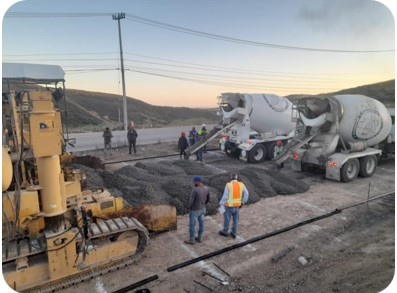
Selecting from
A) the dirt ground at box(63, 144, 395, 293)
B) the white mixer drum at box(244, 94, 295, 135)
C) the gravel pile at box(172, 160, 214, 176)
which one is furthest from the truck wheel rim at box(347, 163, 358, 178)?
the gravel pile at box(172, 160, 214, 176)

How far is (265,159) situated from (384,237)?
7.88 m

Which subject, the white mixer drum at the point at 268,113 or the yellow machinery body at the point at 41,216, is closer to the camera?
the yellow machinery body at the point at 41,216

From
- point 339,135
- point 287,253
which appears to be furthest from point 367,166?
point 287,253

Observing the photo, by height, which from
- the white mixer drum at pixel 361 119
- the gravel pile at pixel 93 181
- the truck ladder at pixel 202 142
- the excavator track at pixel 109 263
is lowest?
the excavator track at pixel 109 263

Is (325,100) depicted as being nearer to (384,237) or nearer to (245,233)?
(384,237)

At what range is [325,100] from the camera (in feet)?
35.2

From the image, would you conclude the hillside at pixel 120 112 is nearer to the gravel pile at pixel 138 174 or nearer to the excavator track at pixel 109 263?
the gravel pile at pixel 138 174

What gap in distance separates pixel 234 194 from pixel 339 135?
Answer: 640cm

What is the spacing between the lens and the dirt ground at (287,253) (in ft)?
16.0

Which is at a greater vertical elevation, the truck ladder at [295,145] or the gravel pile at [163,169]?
the truck ladder at [295,145]

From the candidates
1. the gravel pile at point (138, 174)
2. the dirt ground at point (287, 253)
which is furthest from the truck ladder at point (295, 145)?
the gravel pile at point (138, 174)

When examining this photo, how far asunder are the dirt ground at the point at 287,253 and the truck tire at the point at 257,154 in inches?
185

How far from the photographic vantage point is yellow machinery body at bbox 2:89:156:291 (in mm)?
4473

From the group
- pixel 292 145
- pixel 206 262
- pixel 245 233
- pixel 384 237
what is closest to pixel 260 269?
pixel 206 262
